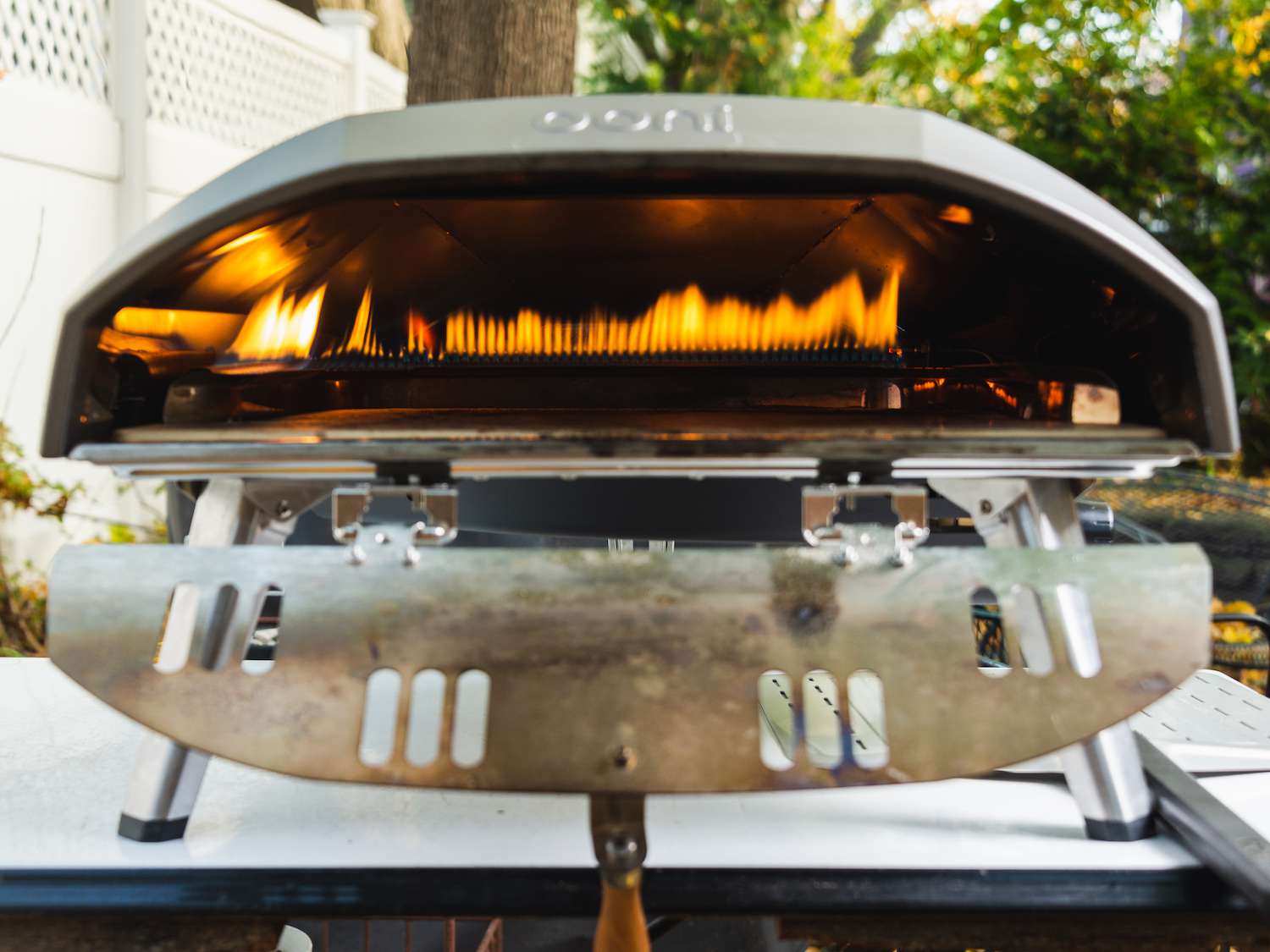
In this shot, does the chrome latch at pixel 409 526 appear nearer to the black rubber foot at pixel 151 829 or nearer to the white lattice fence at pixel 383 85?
the black rubber foot at pixel 151 829

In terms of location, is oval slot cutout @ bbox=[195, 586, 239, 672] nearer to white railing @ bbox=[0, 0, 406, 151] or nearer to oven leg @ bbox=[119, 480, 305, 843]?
oven leg @ bbox=[119, 480, 305, 843]

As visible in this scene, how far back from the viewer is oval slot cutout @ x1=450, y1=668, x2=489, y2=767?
781 millimetres

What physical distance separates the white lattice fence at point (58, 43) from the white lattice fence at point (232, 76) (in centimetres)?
20

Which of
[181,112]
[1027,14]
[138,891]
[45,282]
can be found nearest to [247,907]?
[138,891]

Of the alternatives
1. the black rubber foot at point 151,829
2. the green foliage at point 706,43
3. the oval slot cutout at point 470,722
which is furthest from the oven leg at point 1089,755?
the green foliage at point 706,43

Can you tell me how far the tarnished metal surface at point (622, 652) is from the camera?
774 millimetres

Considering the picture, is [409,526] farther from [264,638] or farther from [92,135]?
[92,135]

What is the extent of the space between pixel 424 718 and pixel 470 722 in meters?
0.05

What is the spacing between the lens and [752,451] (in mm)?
812

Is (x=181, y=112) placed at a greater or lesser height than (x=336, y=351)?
greater

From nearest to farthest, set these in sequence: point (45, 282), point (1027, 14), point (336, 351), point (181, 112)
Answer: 1. point (336, 351)
2. point (45, 282)
3. point (181, 112)
4. point (1027, 14)

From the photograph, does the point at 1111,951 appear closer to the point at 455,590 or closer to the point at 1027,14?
the point at 455,590

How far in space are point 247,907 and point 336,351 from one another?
0.72m

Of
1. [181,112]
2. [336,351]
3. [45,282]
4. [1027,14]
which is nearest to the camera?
[336,351]
